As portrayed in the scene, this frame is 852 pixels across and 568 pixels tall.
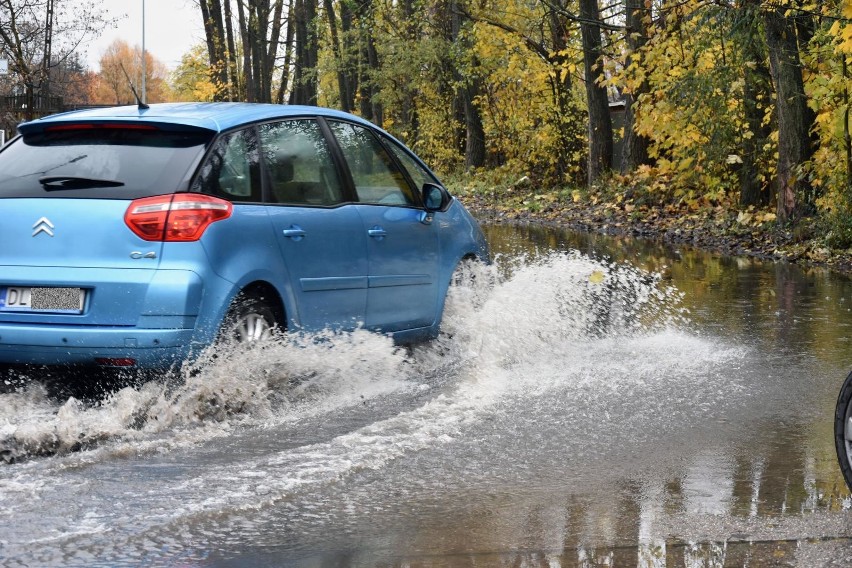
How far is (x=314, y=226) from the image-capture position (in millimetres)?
7461

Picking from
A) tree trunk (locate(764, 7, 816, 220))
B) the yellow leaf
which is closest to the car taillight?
the yellow leaf

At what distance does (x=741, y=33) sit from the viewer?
19.2 metres

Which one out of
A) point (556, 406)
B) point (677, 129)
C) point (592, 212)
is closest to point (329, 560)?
point (556, 406)

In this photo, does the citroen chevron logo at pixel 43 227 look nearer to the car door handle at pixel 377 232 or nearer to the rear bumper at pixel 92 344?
the rear bumper at pixel 92 344

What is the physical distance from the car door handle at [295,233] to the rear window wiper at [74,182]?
3.16 feet

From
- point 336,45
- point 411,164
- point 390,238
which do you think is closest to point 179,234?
point 390,238

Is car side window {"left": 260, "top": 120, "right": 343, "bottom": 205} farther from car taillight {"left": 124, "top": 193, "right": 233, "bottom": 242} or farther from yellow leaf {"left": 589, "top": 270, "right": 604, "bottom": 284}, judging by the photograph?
yellow leaf {"left": 589, "top": 270, "right": 604, "bottom": 284}

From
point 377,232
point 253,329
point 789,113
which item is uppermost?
point 789,113

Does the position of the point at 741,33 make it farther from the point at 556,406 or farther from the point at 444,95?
the point at 444,95

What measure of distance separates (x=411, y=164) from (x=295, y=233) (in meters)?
1.97

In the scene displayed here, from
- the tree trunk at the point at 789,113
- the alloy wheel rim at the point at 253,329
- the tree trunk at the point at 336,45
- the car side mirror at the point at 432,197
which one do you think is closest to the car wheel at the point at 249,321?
the alloy wheel rim at the point at 253,329

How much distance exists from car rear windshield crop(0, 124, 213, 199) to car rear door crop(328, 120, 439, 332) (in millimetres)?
1430

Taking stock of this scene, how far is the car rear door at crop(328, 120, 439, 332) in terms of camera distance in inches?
317

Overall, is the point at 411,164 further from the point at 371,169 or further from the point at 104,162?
the point at 104,162
